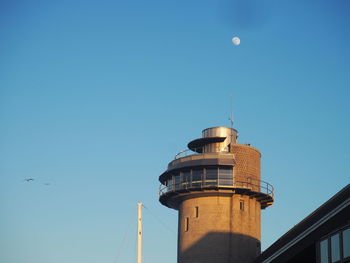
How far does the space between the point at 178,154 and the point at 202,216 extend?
6.85 meters

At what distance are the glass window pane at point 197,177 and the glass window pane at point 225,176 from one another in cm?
185

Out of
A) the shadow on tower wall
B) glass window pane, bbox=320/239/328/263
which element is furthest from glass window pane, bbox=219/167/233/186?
glass window pane, bbox=320/239/328/263

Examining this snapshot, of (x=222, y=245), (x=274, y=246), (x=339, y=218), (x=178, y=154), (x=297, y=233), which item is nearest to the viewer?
(x=339, y=218)

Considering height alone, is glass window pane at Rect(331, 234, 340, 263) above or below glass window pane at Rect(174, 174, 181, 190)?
below

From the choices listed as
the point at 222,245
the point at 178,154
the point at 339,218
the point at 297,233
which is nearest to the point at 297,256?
the point at 297,233

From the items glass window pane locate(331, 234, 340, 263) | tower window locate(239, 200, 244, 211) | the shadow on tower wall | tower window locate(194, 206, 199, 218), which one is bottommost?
glass window pane locate(331, 234, 340, 263)

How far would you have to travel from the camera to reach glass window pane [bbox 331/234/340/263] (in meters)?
30.4

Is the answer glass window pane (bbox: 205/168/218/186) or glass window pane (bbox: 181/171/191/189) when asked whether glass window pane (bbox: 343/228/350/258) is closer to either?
glass window pane (bbox: 205/168/218/186)

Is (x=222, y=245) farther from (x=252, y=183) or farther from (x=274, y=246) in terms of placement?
(x=274, y=246)

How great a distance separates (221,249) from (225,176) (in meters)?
6.59

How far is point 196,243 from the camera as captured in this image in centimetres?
5741

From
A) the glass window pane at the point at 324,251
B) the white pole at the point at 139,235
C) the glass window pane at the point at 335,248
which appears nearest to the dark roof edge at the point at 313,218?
the glass window pane at the point at 324,251

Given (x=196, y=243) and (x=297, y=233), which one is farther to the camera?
(x=196, y=243)

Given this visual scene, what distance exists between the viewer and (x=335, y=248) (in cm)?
3070
